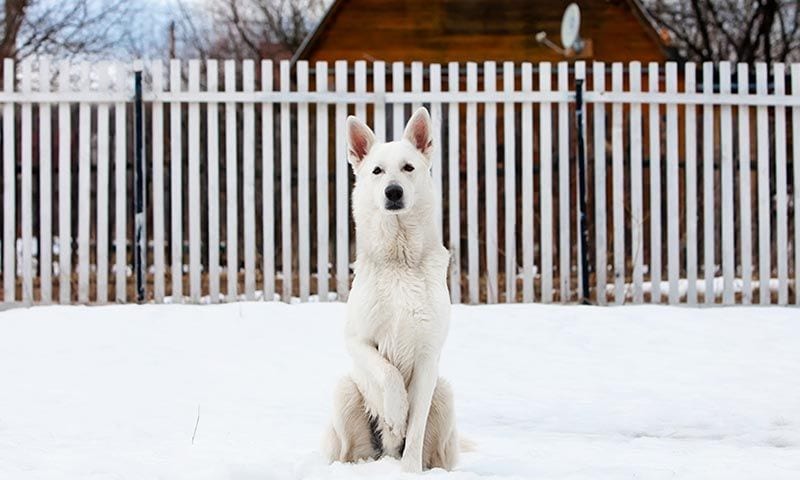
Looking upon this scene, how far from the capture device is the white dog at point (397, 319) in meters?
3.63

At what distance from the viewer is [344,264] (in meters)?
7.98

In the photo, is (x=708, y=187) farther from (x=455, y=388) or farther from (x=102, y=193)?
(x=102, y=193)

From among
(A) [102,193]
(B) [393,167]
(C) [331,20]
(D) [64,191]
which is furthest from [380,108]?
Result: (C) [331,20]

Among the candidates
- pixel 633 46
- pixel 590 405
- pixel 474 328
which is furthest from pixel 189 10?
pixel 590 405

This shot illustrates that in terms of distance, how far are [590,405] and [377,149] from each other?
2.22 metres

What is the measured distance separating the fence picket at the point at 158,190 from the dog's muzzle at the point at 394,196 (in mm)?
4679

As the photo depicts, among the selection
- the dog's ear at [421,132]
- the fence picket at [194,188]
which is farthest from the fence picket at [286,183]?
the dog's ear at [421,132]

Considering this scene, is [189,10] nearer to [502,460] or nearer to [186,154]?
[186,154]

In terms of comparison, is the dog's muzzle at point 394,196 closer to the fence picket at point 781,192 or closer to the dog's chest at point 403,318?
the dog's chest at point 403,318

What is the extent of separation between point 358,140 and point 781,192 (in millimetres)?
5568

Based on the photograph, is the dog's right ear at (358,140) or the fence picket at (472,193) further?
the fence picket at (472,193)

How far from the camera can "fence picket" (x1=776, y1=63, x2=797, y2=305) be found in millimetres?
8336

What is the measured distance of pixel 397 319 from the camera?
12.0 feet

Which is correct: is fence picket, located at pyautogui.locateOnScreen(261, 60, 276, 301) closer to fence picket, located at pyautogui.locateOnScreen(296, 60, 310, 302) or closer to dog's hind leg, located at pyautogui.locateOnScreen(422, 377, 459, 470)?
fence picket, located at pyautogui.locateOnScreen(296, 60, 310, 302)
